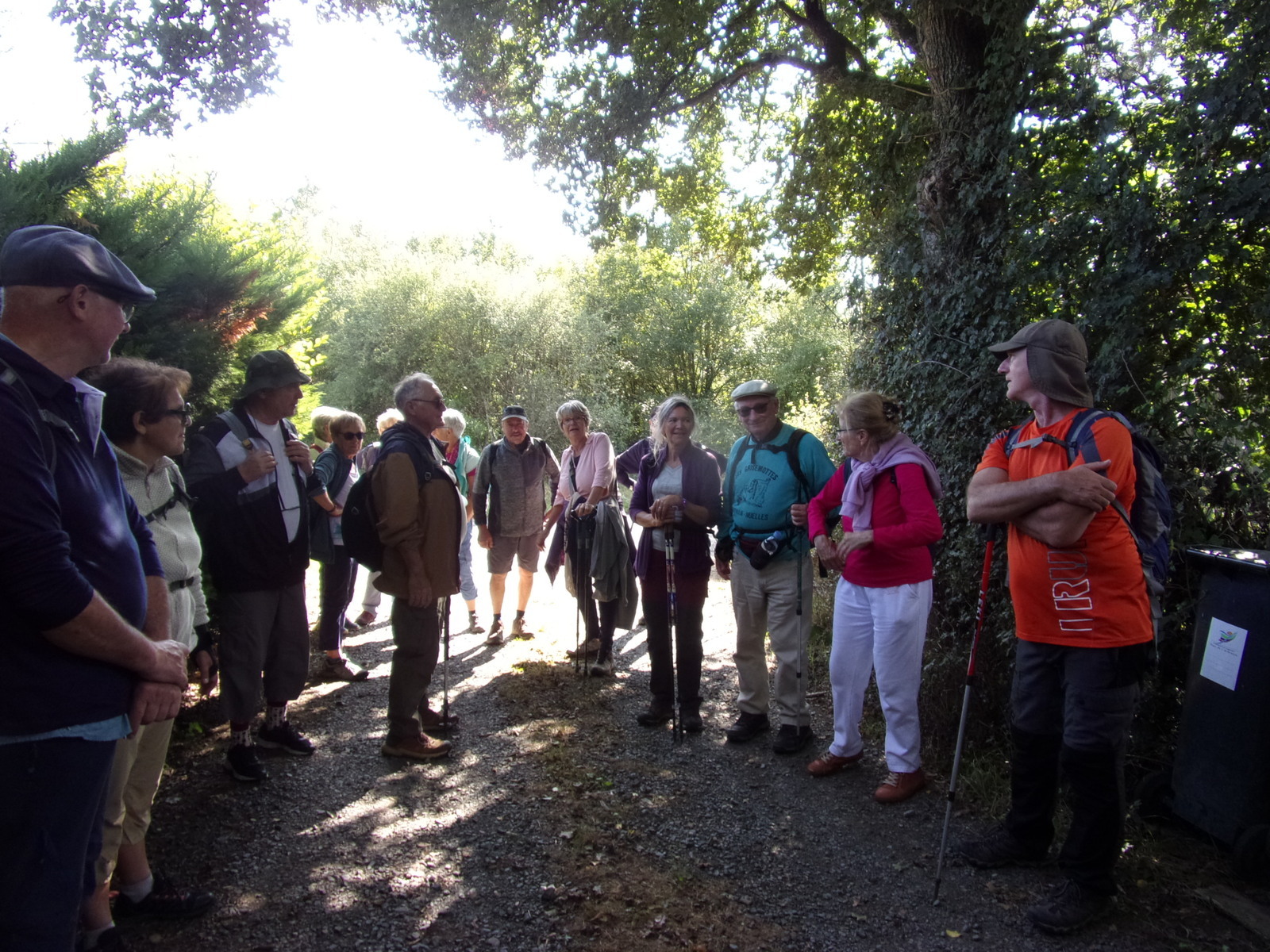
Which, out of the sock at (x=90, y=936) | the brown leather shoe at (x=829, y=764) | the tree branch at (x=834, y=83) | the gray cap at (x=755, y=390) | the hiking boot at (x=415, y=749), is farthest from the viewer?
the tree branch at (x=834, y=83)

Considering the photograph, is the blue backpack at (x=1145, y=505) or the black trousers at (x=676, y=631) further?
the black trousers at (x=676, y=631)

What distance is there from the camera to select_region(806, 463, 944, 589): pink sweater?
4059mm

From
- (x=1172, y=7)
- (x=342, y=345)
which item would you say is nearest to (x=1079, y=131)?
(x=1172, y=7)

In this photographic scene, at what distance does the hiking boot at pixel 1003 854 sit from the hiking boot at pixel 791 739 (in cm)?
136

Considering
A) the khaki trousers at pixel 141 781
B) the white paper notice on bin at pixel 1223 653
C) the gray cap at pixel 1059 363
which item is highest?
the gray cap at pixel 1059 363

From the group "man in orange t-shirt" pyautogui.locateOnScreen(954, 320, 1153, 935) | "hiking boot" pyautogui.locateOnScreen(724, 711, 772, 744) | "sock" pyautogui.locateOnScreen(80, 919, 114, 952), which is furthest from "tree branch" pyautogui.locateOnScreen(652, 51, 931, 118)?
"sock" pyautogui.locateOnScreen(80, 919, 114, 952)

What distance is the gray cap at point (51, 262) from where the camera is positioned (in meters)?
1.89

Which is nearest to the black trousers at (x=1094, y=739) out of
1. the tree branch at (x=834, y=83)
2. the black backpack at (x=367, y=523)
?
the black backpack at (x=367, y=523)

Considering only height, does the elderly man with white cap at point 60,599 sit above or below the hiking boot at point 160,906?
above

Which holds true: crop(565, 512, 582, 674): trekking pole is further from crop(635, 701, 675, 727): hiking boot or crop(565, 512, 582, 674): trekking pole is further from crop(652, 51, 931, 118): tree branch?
crop(652, 51, 931, 118): tree branch

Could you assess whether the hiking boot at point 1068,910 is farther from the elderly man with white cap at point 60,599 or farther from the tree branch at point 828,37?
the tree branch at point 828,37

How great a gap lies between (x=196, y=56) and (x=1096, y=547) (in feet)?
24.7

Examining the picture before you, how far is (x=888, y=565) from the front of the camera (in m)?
4.23

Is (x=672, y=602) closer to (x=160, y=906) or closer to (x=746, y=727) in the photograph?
(x=746, y=727)
